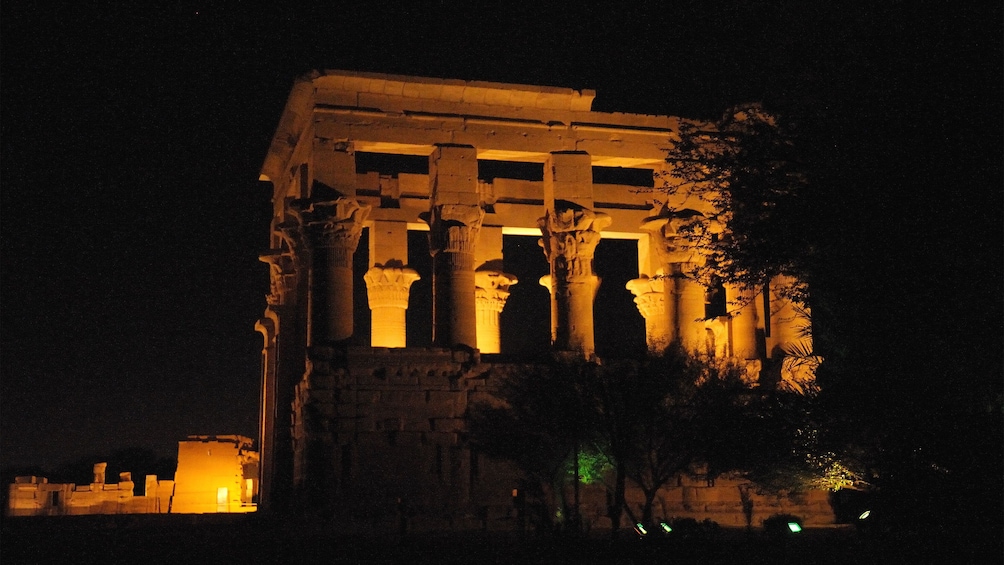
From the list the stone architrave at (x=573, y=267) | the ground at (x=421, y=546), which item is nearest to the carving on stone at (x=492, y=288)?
the stone architrave at (x=573, y=267)

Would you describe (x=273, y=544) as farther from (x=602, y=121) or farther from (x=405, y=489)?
(x=602, y=121)

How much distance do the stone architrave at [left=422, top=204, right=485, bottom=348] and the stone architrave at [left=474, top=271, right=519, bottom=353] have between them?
211 inches

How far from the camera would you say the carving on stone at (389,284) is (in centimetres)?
3872

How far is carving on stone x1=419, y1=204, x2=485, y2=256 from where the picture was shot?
33.3 meters

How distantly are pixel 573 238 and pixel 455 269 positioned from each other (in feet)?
9.77

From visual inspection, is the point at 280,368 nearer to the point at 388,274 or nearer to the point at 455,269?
the point at 388,274

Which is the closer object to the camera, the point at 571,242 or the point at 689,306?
the point at 571,242

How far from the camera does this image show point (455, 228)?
33.3 metres

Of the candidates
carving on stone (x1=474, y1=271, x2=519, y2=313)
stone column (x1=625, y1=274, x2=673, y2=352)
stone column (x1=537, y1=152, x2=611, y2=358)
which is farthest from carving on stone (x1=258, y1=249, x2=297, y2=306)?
stone column (x1=625, y1=274, x2=673, y2=352)

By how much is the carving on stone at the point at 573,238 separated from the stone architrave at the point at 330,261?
456cm

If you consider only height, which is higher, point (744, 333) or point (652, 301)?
point (652, 301)

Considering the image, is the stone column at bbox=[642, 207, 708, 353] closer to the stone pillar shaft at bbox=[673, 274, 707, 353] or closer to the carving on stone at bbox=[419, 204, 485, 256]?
the stone pillar shaft at bbox=[673, 274, 707, 353]

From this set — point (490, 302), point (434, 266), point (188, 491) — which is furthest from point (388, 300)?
point (188, 491)

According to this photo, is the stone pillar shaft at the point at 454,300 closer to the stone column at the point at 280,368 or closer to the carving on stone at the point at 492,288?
the stone column at the point at 280,368
